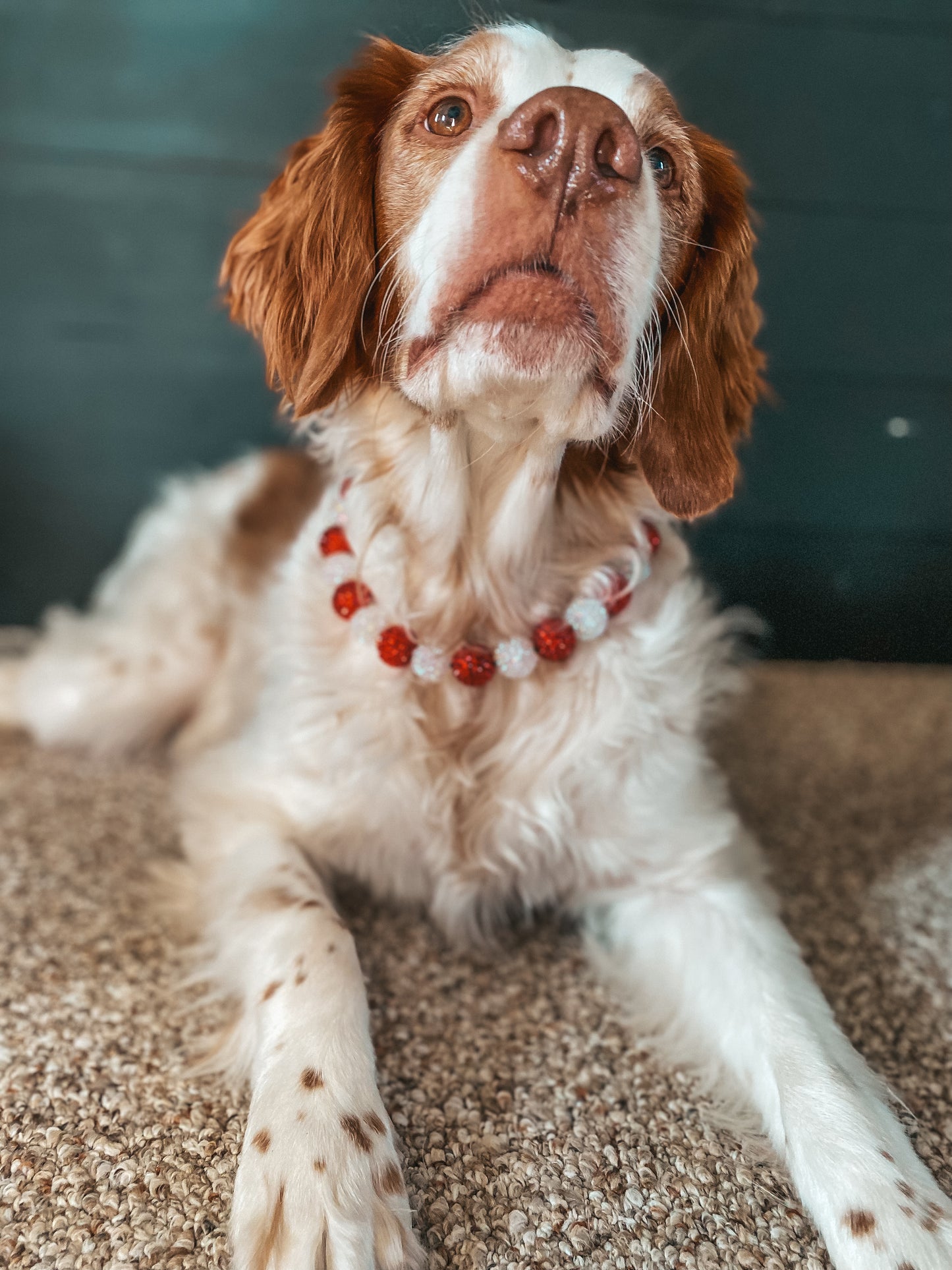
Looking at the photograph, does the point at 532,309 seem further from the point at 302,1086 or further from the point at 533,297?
the point at 302,1086

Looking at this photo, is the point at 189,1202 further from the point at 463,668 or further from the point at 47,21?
the point at 47,21

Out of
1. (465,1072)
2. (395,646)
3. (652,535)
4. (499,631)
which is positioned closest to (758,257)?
(652,535)

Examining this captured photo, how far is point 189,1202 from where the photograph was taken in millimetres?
909

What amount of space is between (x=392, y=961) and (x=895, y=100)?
133 cm

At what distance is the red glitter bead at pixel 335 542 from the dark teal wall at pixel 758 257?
579 millimetres

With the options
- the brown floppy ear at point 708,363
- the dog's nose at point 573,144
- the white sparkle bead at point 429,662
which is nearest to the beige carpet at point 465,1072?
the white sparkle bead at point 429,662

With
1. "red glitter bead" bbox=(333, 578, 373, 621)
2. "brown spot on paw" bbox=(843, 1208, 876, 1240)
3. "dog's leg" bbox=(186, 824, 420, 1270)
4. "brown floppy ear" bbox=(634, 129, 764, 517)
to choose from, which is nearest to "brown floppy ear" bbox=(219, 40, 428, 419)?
"red glitter bead" bbox=(333, 578, 373, 621)

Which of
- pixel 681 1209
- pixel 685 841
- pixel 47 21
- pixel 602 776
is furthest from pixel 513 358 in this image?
pixel 47 21

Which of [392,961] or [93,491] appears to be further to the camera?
[93,491]

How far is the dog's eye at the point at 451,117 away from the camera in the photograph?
1029 mm

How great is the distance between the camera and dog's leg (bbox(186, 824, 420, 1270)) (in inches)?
33.0

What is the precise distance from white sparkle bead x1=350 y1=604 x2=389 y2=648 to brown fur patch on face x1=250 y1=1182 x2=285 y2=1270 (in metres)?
0.66

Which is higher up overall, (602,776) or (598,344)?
(598,344)

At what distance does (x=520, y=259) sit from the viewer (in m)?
0.93
